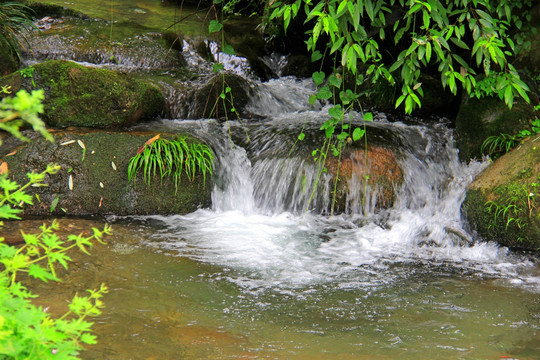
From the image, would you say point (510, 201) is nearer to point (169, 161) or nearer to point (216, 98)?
point (169, 161)

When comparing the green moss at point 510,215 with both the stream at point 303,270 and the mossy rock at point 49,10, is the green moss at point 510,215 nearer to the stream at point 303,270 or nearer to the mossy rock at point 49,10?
the stream at point 303,270

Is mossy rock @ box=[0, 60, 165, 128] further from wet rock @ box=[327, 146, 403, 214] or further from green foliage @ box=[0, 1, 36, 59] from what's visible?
wet rock @ box=[327, 146, 403, 214]

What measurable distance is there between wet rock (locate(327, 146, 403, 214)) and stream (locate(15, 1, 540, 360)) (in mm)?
40

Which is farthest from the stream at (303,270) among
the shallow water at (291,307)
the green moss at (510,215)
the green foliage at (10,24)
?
the green foliage at (10,24)

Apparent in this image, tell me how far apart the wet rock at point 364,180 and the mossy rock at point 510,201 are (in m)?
0.83

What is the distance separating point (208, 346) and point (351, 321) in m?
0.98

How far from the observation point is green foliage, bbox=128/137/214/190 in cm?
540

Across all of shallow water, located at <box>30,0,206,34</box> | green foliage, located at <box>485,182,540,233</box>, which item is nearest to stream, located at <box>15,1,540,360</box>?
green foliage, located at <box>485,182,540,233</box>

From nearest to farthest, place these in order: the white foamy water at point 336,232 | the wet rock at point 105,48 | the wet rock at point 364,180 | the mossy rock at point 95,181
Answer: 1. the white foamy water at point 336,232
2. the mossy rock at point 95,181
3. the wet rock at point 364,180
4. the wet rock at point 105,48

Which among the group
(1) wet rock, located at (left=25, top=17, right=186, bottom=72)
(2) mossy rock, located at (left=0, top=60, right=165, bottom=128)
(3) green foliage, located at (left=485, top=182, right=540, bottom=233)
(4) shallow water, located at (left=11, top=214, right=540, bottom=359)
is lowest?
(4) shallow water, located at (left=11, top=214, right=540, bottom=359)

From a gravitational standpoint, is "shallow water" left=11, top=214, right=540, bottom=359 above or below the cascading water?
below

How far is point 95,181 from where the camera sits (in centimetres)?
536

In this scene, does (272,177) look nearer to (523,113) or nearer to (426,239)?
(426,239)

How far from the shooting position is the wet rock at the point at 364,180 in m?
5.65
